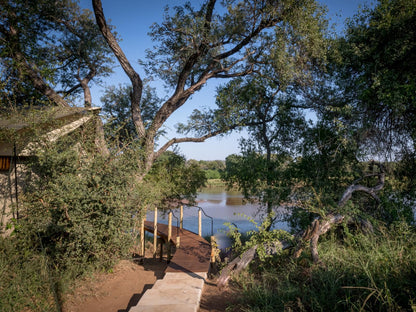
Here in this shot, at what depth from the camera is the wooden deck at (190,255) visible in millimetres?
6973

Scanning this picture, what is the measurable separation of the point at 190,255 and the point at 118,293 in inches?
90.4

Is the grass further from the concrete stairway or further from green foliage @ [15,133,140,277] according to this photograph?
green foliage @ [15,133,140,277]

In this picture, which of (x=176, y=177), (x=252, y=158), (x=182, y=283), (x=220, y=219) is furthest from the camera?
(x=220, y=219)

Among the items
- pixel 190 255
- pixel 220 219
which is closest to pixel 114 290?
pixel 190 255

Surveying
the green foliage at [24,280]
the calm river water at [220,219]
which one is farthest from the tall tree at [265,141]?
the green foliage at [24,280]

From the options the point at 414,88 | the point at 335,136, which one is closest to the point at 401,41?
the point at 414,88

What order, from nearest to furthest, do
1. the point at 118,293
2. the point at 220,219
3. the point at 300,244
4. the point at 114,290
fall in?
the point at 300,244
the point at 118,293
the point at 114,290
the point at 220,219

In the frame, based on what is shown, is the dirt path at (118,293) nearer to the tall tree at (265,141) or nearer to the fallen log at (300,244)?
the fallen log at (300,244)

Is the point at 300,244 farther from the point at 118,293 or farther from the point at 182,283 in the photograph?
the point at 118,293

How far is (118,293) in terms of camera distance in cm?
637

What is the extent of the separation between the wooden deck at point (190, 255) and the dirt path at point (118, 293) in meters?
0.70

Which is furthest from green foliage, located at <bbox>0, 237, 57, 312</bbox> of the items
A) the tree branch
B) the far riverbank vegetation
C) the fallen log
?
the tree branch

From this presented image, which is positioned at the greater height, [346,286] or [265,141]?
[265,141]

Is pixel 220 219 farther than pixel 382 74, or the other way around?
pixel 220 219
